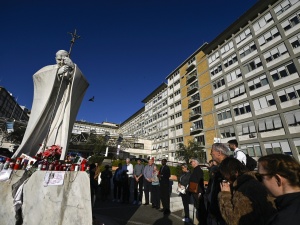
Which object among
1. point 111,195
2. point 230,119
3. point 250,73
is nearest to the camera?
point 111,195

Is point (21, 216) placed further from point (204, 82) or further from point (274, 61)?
point (204, 82)

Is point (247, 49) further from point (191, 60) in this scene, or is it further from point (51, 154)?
point (51, 154)

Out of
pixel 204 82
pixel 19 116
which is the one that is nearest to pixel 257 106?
pixel 204 82

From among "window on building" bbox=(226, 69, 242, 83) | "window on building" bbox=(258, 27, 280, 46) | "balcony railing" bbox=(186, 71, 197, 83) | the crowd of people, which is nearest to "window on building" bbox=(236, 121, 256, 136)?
"window on building" bbox=(226, 69, 242, 83)

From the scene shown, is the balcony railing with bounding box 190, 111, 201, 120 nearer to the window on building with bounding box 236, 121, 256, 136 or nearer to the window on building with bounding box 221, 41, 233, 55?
the window on building with bounding box 236, 121, 256, 136

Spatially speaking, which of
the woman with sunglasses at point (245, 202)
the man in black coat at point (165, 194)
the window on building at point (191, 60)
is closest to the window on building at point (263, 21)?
the window on building at point (191, 60)

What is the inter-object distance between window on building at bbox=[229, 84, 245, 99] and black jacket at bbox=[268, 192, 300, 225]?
30030 mm

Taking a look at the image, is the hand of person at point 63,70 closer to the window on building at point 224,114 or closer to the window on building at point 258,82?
the window on building at point 258,82

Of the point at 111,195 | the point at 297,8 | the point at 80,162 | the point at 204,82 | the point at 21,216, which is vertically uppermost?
the point at 297,8

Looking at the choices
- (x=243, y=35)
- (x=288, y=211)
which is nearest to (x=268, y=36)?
(x=243, y=35)

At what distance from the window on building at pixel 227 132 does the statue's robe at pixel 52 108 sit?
1075 inches

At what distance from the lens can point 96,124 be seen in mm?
82250

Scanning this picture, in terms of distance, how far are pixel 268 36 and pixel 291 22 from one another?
117 inches

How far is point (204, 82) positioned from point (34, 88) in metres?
34.3
